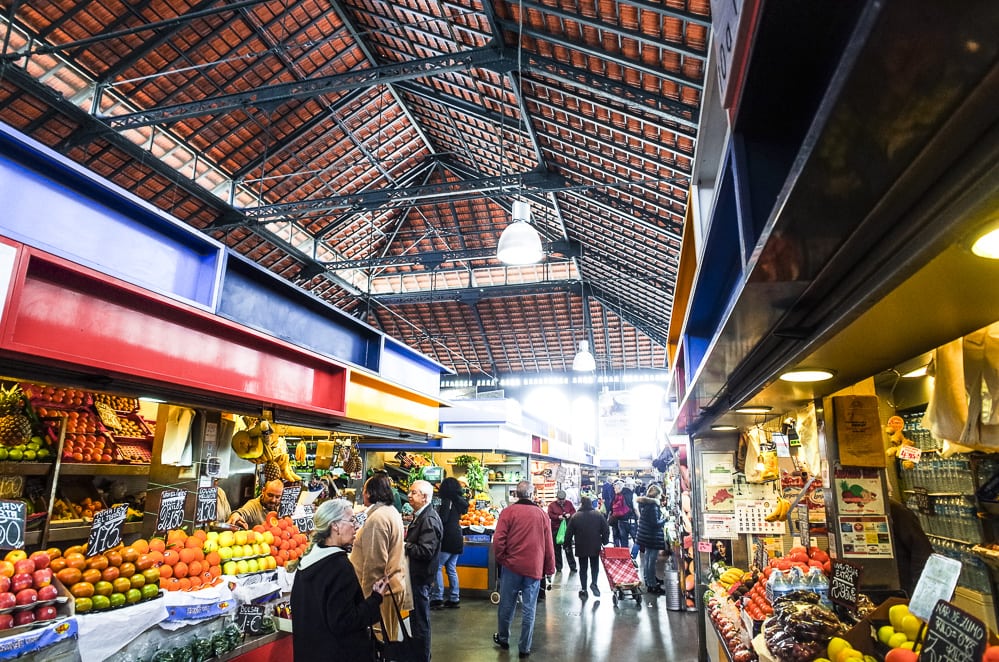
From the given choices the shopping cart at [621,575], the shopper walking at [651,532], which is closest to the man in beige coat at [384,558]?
the shopping cart at [621,575]

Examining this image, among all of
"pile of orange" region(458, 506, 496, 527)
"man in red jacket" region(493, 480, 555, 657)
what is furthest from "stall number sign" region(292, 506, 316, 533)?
"pile of orange" region(458, 506, 496, 527)

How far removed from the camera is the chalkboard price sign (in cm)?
307

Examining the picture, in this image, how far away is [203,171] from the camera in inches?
441

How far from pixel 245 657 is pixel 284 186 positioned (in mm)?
10992

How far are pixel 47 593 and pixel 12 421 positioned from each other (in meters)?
2.79

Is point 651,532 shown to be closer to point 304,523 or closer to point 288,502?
point 304,523

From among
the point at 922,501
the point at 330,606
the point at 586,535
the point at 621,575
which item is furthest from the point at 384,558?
the point at 922,501

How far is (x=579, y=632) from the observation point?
659 cm

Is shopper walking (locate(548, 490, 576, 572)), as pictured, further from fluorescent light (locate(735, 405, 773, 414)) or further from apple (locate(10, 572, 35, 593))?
apple (locate(10, 572, 35, 593))

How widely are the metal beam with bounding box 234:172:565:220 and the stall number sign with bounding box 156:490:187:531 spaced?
647cm

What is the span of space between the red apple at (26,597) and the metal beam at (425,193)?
7.47m

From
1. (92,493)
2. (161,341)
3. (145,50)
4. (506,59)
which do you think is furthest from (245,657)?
(145,50)

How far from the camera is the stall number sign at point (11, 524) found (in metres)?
2.83

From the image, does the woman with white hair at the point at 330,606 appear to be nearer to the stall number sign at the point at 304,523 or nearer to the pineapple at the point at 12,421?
the stall number sign at the point at 304,523
